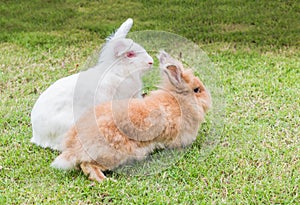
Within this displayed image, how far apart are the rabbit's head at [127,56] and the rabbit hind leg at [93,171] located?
997 millimetres

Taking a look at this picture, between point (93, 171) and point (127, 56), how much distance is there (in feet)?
3.53

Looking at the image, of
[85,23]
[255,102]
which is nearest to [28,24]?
[85,23]

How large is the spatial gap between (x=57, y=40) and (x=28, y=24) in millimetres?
983

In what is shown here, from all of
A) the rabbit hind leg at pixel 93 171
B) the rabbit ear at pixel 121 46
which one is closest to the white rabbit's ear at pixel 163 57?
the rabbit ear at pixel 121 46

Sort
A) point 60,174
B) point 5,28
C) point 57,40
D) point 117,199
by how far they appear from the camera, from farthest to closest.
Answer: point 5,28 < point 57,40 < point 60,174 < point 117,199

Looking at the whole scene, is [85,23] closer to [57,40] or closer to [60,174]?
[57,40]

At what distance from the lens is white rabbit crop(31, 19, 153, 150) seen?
364 centimetres

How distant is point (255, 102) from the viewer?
447 centimetres

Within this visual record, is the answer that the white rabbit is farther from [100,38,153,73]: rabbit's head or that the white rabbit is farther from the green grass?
the green grass

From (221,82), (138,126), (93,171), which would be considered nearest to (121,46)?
(138,126)

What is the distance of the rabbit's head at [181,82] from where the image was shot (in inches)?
136

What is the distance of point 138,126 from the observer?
3271 mm

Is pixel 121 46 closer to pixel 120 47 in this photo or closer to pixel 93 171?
pixel 120 47

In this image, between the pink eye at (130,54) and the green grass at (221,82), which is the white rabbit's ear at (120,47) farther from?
the green grass at (221,82)
